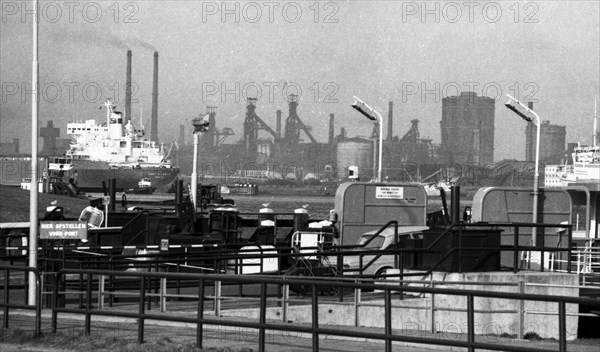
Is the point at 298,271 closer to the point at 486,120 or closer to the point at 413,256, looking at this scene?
the point at 413,256

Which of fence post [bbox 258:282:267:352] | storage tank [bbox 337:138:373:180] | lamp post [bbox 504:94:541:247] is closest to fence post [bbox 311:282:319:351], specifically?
fence post [bbox 258:282:267:352]

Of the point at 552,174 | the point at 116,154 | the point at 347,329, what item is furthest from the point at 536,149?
the point at 116,154

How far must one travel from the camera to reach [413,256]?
19078 millimetres

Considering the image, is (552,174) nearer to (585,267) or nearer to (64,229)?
(585,267)

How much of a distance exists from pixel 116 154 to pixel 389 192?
113 metres

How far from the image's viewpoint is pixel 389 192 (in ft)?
83.1

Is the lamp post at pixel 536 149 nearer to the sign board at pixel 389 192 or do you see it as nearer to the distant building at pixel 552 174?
the sign board at pixel 389 192

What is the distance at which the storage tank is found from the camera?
171m

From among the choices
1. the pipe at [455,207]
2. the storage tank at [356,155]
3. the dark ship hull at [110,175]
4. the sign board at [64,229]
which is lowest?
the dark ship hull at [110,175]

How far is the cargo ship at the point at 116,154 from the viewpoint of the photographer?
13150 cm

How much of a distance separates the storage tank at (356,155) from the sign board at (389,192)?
459 feet

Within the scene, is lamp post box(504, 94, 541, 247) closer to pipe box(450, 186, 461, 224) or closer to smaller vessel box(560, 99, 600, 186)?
pipe box(450, 186, 461, 224)

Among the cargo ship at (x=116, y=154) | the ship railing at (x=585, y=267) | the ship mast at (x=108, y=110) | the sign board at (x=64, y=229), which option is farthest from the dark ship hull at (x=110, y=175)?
the sign board at (x=64, y=229)

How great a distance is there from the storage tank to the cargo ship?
123 ft
